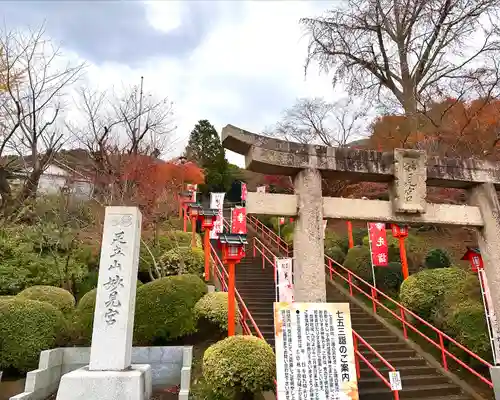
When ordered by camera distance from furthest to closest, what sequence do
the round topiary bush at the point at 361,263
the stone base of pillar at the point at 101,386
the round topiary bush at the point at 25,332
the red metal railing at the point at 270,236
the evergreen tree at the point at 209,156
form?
the evergreen tree at the point at 209,156
the red metal railing at the point at 270,236
the round topiary bush at the point at 361,263
the round topiary bush at the point at 25,332
the stone base of pillar at the point at 101,386

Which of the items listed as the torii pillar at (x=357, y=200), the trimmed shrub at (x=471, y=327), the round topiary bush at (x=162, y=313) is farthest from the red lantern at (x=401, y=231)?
the round topiary bush at (x=162, y=313)

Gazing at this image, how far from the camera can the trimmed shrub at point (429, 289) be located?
9.73 metres

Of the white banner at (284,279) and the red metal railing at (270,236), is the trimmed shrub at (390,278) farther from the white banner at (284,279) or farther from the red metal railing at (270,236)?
the red metal railing at (270,236)

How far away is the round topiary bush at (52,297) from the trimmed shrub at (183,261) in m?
3.77

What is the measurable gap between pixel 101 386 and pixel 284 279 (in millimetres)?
5572

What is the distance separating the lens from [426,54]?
15352 mm

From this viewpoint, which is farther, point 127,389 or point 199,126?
point 199,126

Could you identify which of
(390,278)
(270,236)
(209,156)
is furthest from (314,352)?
(209,156)

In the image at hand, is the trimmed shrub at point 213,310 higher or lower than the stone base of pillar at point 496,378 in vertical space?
higher

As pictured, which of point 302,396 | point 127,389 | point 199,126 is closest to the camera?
point 302,396

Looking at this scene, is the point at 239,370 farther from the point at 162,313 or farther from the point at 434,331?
the point at 434,331

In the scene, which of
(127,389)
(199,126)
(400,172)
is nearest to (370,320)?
(400,172)

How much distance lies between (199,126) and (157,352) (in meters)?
30.7

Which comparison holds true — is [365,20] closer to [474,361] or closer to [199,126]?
[474,361]
